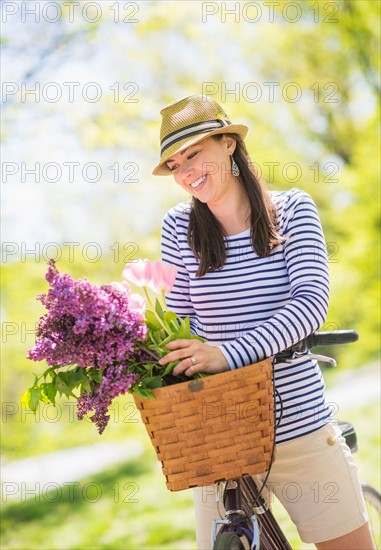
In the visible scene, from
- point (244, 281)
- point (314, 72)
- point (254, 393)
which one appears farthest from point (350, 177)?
point (254, 393)

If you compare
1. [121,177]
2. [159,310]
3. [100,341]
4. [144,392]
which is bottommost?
[144,392]

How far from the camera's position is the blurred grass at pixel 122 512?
5.46m

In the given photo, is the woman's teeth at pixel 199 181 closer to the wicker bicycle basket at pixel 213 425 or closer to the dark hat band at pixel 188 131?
the dark hat band at pixel 188 131

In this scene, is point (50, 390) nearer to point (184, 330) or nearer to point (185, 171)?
point (184, 330)

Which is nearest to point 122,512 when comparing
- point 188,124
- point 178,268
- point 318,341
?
point 178,268

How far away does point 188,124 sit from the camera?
2361 millimetres

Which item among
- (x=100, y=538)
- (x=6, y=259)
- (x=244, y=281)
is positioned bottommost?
(x=100, y=538)

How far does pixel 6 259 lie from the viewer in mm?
6668

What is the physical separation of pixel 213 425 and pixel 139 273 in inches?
16.3

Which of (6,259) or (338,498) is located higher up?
(6,259)

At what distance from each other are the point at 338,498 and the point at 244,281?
706 mm

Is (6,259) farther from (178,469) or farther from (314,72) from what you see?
(314,72)

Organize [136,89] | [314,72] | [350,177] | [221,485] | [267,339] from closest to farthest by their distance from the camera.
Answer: [267,339]
[221,485]
[350,177]
[136,89]
[314,72]

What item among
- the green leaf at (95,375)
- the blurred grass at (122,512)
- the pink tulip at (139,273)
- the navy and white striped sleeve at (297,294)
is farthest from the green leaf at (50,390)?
the blurred grass at (122,512)
